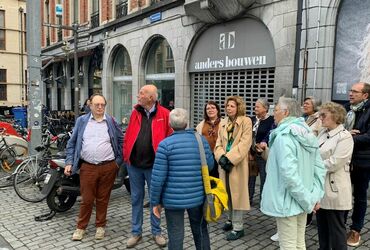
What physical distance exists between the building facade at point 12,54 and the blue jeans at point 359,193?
3000 cm

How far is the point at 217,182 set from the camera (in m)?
3.37

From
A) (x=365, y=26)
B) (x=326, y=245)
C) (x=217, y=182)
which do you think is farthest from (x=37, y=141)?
(x=365, y=26)

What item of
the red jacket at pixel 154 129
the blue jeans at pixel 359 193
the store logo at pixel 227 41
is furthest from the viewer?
the store logo at pixel 227 41

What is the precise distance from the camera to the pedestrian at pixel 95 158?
14.5 ft

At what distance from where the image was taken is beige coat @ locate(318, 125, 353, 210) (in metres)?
3.37

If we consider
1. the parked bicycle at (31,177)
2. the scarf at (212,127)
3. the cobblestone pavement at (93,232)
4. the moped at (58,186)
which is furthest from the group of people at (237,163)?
the parked bicycle at (31,177)

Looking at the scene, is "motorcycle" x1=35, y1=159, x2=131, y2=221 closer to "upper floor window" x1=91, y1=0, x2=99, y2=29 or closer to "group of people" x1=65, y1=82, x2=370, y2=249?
"group of people" x1=65, y1=82, x2=370, y2=249

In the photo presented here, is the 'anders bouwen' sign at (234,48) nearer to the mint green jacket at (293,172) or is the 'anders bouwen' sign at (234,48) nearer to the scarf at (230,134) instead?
the scarf at (230,134)

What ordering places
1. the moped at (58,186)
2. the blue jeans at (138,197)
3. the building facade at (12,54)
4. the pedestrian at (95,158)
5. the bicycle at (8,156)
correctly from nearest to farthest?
the blue jeans at (138,197)
the pedestrian at (95,158)
the moped at (58,186)
the bicycle at (8,156)
the building facade at (12,54)

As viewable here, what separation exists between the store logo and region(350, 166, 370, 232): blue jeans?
574 centimetres

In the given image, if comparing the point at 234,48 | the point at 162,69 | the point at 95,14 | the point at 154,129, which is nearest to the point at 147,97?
the point at 154,129

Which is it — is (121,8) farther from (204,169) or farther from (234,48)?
(204,169)

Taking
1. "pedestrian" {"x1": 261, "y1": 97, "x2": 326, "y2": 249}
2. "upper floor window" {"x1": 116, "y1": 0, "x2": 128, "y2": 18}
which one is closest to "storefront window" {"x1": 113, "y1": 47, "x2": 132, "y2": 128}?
"upper floor window" {"x1": 116, "y1": 0, "x2": 128, "y2": 18}

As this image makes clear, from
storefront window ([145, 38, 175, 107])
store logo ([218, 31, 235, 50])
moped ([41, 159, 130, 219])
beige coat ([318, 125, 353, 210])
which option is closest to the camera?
beige coat ([318, 125, 353, 210])
